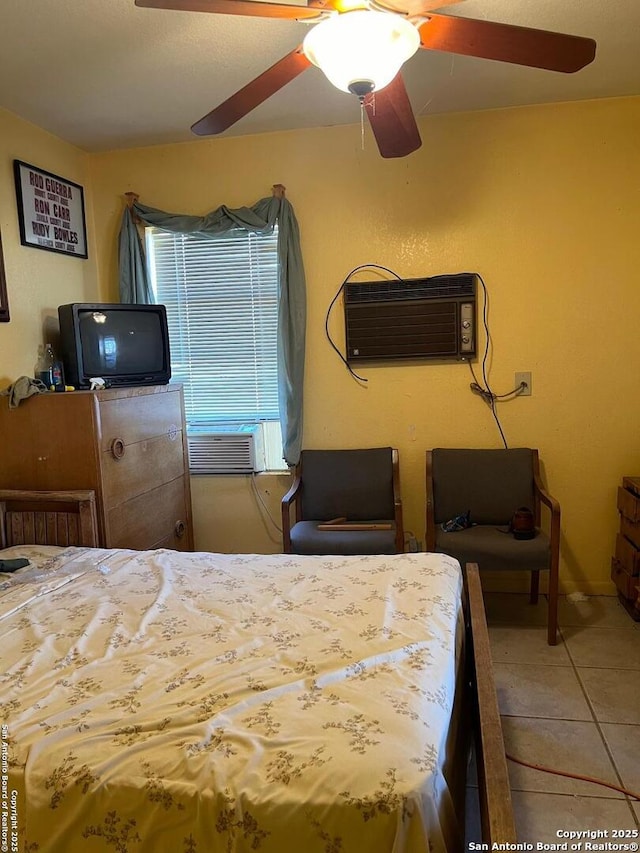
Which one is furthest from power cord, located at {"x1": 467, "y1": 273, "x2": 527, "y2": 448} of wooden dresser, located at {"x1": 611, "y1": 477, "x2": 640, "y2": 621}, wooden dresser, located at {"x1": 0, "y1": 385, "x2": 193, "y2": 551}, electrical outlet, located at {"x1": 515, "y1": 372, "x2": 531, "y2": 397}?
wooden dresser, located at {"x1": 0, "y1": 385, "x2": 193, "y2": 551}

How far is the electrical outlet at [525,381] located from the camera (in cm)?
320

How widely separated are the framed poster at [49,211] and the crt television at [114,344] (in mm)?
411

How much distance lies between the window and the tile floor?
5.41 feet

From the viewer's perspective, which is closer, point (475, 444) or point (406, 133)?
point (406, 133)

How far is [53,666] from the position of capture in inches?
58.6

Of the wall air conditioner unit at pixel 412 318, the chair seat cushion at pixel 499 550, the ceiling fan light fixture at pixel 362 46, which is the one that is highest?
the ceiling fan light fixture at pixel 362 46

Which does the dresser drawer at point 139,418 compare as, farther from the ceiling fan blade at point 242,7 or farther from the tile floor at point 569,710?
the tile floor at point 569,710

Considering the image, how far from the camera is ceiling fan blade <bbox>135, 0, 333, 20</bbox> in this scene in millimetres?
1447

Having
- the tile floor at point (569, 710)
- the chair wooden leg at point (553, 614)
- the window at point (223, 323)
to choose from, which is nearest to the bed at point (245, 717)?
the tile floor at point (569, 710)

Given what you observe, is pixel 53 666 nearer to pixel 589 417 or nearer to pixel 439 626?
pixel 439 626

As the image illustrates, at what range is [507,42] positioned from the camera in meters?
1.50

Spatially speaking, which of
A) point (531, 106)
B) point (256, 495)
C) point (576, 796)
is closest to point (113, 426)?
point (256, 495)

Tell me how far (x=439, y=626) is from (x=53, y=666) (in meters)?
1.01

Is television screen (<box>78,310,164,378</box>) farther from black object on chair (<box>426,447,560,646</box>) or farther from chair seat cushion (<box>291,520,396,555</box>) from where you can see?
black object on chair (<box>426,447,560,646</box>)
